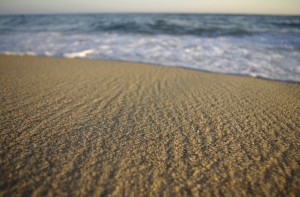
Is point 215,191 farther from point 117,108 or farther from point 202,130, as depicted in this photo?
point 117,108

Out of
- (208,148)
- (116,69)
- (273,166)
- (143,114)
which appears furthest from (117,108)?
(116,69)

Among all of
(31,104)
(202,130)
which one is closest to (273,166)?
(202,130)

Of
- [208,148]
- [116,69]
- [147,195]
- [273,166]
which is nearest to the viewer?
[147,195]

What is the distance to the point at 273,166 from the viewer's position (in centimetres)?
104

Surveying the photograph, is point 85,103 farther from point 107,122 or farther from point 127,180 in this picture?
point 127,180

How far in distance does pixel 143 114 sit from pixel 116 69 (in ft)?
5.45

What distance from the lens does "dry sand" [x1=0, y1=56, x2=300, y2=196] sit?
0.90 meters

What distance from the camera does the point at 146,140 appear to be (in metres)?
1.23

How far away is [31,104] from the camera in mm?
1616

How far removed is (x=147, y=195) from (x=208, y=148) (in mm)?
501

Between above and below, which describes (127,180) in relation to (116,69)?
below

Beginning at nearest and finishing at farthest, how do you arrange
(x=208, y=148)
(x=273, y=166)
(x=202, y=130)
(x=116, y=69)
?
(x=273, y=166) < (x=208, y=148) < (x=202, y=130) < (x=116, y=69)

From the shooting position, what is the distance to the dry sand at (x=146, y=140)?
2.96 ft

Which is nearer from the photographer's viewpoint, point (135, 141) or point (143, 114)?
point (135, 141)
